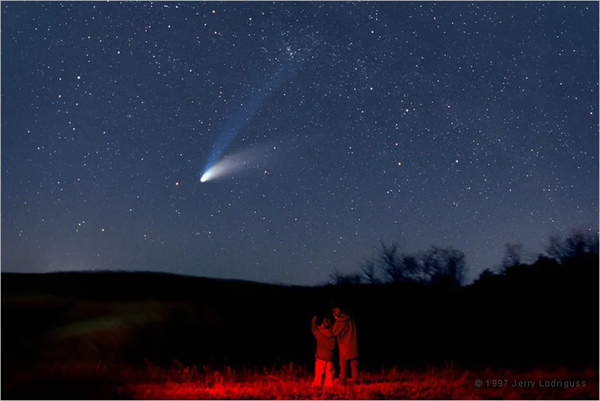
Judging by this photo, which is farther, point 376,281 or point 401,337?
point 376,281

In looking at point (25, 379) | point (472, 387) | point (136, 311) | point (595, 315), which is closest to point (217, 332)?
point (136, 311)

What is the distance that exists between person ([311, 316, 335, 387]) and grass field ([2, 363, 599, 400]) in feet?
0.69

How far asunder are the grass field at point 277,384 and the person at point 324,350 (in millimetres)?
211

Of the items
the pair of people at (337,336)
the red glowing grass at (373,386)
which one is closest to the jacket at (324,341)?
the pair of people at (337,336)

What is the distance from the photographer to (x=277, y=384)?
12.1 meters

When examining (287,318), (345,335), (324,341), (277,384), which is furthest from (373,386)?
(287,318)

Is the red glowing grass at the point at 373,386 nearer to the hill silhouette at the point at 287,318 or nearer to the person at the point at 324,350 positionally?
the person at the point at 324,350

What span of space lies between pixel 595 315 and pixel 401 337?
511 cm

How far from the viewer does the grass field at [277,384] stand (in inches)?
420

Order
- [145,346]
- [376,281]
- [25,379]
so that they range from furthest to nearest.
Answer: [376,281] → [145,346] → [25,379]

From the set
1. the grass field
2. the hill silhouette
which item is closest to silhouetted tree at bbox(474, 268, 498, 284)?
the hill silhouette

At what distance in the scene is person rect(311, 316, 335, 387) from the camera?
1090 centimetres

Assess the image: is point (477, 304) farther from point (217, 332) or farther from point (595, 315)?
point (217, 332)

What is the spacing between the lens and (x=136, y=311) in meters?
17.3
